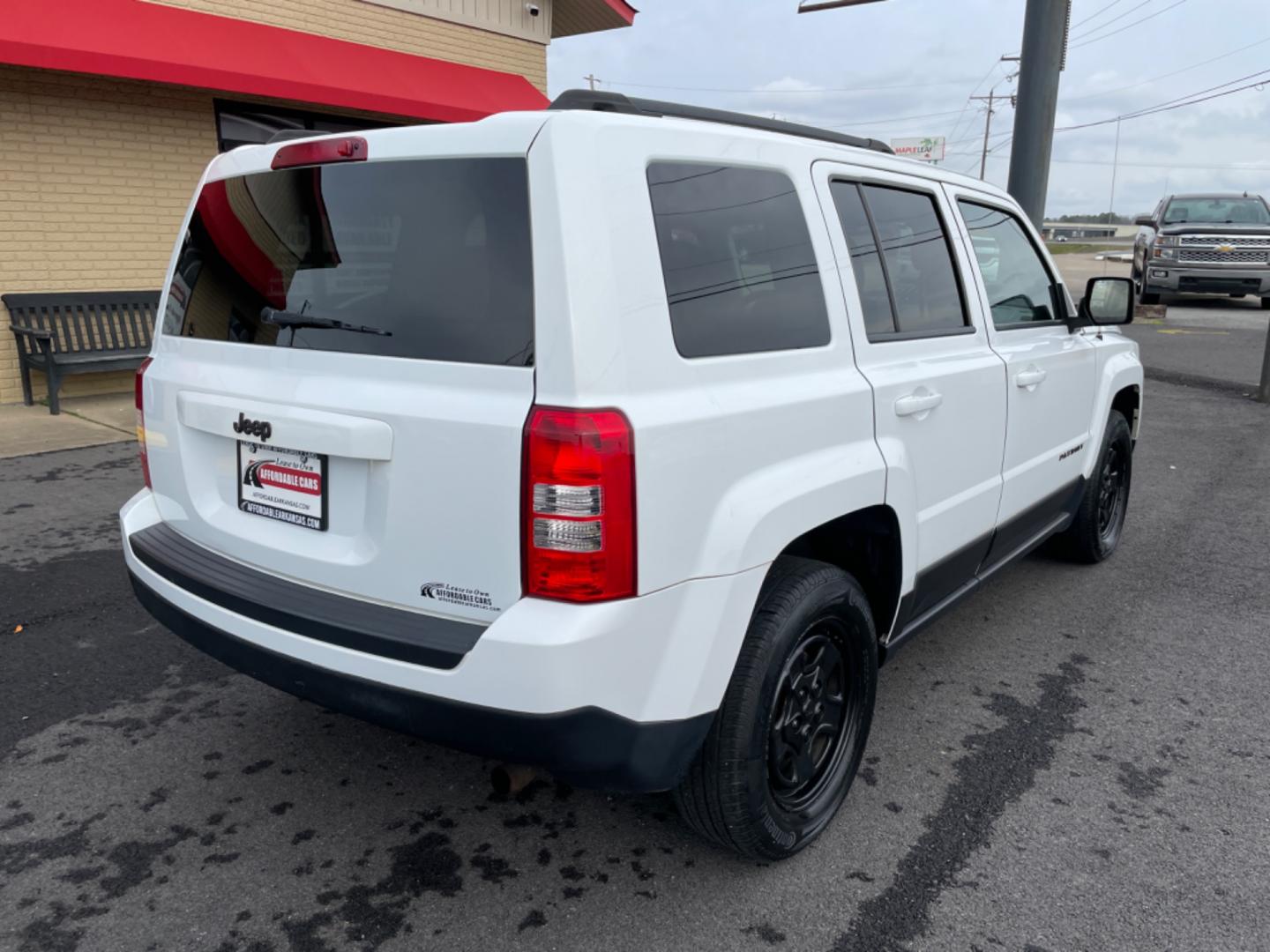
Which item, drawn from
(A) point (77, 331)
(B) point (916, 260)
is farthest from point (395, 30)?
(B) point (916, 260)

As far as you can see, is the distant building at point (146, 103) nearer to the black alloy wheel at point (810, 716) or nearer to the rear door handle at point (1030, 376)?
the rear door handle at point (1030, 376)

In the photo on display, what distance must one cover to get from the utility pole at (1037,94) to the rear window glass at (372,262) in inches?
419

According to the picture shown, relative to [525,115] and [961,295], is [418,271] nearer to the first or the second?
[525,115]

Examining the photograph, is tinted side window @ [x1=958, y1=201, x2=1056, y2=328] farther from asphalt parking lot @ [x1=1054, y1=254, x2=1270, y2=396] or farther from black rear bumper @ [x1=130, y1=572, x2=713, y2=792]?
asphalt parking lot @ [x1=1054, y1=254, x2=1270, y2=396]

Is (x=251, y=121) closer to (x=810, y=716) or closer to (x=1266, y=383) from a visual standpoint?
(x=810, y=716)

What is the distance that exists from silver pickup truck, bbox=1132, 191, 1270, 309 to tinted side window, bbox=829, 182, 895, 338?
17.3 metres

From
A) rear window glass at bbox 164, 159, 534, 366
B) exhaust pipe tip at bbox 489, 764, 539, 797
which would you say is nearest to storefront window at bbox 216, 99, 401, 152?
rear window glass at bbox 164, 159, 534, 366

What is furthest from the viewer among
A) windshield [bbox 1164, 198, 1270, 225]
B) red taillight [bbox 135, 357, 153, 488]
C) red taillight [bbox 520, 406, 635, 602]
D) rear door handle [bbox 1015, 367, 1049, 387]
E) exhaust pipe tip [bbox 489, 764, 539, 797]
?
windshield [bbox 1164, 198, 1270, 225]

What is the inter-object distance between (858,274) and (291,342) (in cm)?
160

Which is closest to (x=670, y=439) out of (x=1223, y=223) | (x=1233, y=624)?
(x=1233, y=624)

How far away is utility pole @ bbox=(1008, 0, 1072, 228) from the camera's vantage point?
35.5 feet

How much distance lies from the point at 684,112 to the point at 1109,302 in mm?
2770

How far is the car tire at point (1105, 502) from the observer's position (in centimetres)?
486

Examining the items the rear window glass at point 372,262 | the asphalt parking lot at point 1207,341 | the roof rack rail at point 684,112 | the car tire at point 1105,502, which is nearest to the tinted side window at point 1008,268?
the roof rack rail at point 684,112
